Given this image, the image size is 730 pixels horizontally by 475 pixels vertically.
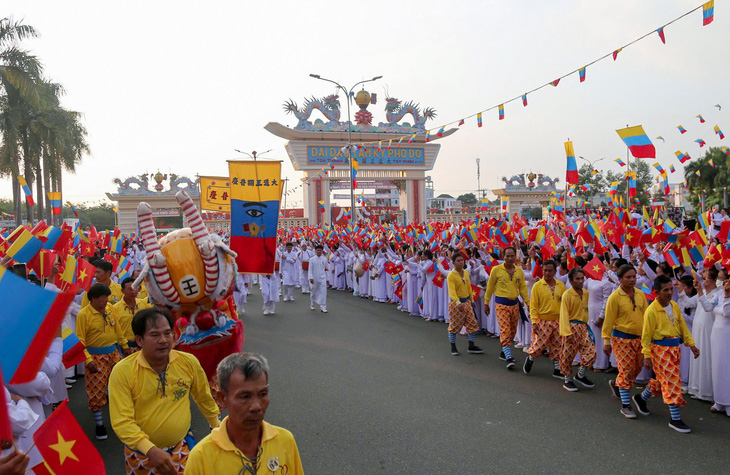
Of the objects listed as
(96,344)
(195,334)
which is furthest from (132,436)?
(96,344)

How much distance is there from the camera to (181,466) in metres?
3.25

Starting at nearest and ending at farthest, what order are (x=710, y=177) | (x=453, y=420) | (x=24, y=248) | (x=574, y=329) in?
(x=453, y=420)
(x=24, y=248)
(x=574, y=329)
(x=710, y=177)

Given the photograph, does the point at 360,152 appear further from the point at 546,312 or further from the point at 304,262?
the point at 546,312

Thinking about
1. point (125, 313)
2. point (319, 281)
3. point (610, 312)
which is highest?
point (125, 313)

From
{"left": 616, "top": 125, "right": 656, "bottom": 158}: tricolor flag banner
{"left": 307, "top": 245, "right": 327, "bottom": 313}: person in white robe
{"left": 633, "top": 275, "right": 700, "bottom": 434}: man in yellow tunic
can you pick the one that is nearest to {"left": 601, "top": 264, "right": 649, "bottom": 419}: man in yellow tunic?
{"left": 633, "top": 275, "right": 700, "bottom": 434}: man in yellow tunic

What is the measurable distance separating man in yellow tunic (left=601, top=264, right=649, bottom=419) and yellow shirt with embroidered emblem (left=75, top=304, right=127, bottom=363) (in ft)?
16.9

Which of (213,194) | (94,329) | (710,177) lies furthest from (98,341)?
(710,177)

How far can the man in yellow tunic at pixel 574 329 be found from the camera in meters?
6.44

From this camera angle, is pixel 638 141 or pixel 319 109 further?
pixel 319 109

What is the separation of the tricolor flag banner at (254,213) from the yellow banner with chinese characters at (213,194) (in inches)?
195

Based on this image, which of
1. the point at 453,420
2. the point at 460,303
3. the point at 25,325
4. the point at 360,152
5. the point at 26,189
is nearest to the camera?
the point at 25,325

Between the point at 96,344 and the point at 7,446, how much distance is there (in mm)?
3574

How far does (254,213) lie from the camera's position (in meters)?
5.96

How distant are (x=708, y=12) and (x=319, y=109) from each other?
96.5 ft
